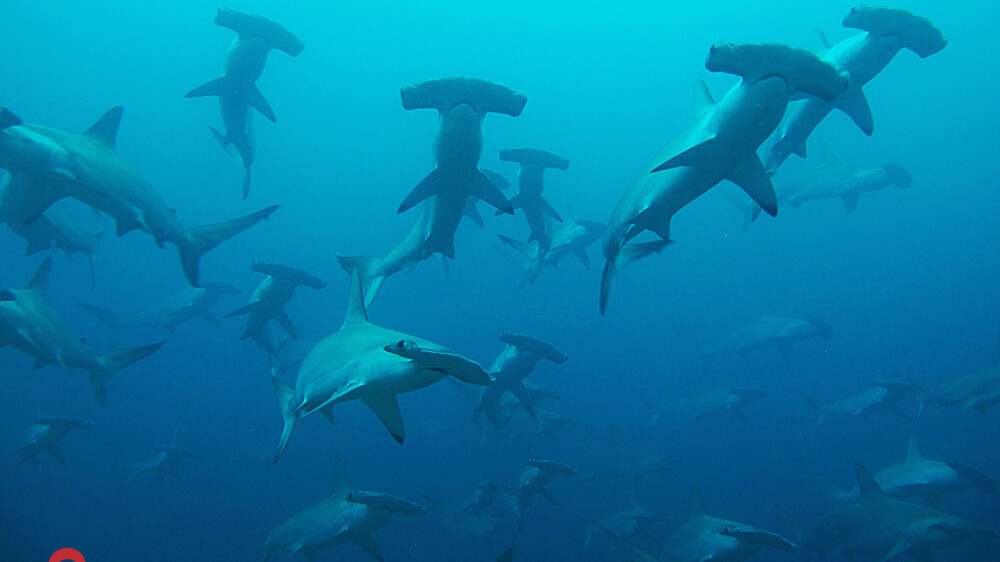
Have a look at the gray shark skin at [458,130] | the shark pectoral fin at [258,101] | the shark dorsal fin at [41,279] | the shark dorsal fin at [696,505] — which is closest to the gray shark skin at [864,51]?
the gray shark skin at [458,130]

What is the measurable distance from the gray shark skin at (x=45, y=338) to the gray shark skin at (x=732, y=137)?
16.5 feet

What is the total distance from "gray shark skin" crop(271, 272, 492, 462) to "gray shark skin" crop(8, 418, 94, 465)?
7.05 m

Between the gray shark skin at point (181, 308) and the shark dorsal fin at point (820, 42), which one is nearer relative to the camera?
the shark dorsal fin at point (820, 42)

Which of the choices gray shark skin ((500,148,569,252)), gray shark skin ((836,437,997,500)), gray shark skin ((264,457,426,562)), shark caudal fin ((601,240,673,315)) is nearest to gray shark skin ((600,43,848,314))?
shark caudal fin ((601,240,673,315))

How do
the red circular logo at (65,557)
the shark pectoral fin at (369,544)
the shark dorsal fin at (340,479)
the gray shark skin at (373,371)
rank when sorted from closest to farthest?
the gray shark skin at (373,371), the shark pectoral fin at (369,544), the shark dorsal fin at (340,479), the red circular logo at (65,557)

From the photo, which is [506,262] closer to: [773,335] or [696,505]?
[773,335]

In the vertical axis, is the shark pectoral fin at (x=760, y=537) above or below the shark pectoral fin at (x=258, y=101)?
below

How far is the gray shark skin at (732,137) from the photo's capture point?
2828 mm

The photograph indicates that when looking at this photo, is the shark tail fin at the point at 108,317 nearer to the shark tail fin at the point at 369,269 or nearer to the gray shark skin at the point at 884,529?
the shark tail fin at the point at 369,269

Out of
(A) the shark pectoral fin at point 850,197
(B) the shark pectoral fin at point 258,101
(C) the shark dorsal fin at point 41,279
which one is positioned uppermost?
(A) the shark pectoral fin at point 850,197

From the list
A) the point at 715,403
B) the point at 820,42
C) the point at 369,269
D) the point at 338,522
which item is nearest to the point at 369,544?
the point at 338,522

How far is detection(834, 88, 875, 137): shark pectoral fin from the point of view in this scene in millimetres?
4723

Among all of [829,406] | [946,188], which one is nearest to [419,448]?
[829,406]

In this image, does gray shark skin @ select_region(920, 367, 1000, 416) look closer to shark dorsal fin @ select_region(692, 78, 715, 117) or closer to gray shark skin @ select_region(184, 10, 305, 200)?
shark dorsal fin @ select_region(692, 78, 715, 117)
